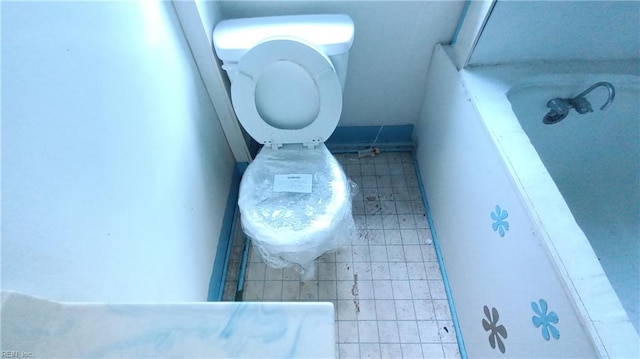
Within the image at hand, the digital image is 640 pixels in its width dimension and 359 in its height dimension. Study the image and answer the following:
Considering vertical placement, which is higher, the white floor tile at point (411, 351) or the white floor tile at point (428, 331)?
the white floor tile at point (428, 331)

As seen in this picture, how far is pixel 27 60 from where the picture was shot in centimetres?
49

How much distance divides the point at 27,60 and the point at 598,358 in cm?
106

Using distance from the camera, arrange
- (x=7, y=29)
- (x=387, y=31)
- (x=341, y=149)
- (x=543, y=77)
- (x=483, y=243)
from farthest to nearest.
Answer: (x=341, y=149), (x=387, y=31), (x=543, y=77), (x=483, y=243), (x=7, y=29)

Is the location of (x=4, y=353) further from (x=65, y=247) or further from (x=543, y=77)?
(x=543, y=77)

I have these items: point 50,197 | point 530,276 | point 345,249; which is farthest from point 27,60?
point 345,249

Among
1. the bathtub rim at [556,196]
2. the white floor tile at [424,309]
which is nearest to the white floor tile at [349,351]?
the white floor tile at [424,309]

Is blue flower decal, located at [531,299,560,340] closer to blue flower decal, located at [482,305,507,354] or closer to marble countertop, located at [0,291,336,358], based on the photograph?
blue flower decal, located at [482,305,507,354]

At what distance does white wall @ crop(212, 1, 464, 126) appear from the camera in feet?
3.73

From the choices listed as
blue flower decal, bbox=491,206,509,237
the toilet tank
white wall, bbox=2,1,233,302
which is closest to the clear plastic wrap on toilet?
white wall, bbox=2,1,233,302

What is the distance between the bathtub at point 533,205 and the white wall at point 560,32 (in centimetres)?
4

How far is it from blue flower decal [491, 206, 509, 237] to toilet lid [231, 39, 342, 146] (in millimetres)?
560

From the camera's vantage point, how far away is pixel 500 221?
2.79 ft

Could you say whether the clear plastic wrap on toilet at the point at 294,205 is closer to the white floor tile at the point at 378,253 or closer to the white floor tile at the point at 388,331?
the white floor tile at the point at 378,253

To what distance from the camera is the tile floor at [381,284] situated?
113 cm
